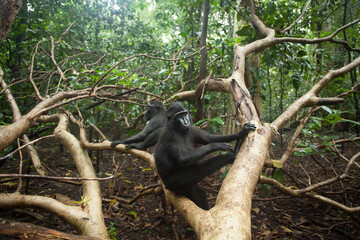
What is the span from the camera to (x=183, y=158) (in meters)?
2.71

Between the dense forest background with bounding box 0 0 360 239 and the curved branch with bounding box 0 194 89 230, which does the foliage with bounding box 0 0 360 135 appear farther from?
the curved branch with bounding box 0 194 89 230

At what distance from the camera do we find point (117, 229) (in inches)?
137

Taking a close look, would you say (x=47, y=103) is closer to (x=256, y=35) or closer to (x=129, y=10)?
(x=256, y=35)

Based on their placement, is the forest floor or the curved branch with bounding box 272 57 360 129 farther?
the forest floor

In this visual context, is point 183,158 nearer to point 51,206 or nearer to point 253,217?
point 51,206

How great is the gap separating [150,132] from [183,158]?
2.00 meters

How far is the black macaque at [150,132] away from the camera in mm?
4082

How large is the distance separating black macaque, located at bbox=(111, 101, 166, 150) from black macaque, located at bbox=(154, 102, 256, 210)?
3.96 feet

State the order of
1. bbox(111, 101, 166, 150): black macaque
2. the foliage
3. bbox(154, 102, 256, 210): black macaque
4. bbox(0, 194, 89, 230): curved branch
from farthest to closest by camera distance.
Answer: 1. the foliage
2. bbox(111, 101, 166, 150): black macaque
3. bbox(154, 102, 256, 210): black macaque
4. bbox(0, 194, 89, 230): curved branch

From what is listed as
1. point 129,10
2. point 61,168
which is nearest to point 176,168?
point 61,168

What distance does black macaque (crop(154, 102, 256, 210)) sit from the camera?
2633 millimetres

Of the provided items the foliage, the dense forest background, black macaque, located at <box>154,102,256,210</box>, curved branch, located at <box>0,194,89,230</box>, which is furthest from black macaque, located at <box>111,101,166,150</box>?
curved branch, located at <box>0,194,89,230</box>

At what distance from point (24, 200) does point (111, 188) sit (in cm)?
181

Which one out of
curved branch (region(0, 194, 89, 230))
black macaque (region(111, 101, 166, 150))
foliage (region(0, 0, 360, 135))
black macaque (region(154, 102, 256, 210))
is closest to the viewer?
curved branch (region(0, 194, 89, 230))
